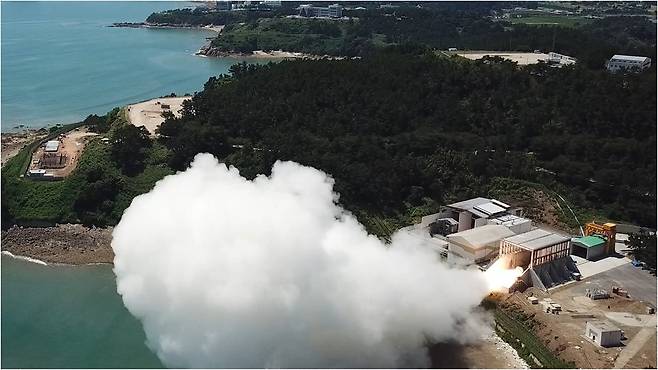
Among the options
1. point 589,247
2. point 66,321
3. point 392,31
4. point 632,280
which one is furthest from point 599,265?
point 392,31

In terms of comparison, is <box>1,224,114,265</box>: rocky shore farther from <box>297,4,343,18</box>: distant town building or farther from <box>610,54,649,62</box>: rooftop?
Result: <box>297,4,343,18</box>: distant town building

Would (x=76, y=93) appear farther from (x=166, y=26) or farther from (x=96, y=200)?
(x=166, y=26)

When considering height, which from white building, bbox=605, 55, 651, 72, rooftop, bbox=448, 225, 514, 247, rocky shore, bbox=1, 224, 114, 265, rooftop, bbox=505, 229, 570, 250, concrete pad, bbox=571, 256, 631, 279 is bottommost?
concrete pad, bbox=571, 256, 631, 279

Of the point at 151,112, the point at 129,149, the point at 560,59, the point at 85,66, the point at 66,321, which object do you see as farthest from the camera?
the point at 85,66

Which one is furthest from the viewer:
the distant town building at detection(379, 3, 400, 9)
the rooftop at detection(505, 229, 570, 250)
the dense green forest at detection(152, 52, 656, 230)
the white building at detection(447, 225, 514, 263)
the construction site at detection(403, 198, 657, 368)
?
the distant town building at detection(379, 3, 400, 9)

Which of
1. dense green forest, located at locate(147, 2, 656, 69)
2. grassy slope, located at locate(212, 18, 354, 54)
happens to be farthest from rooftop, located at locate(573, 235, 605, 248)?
grassy slope, located at locate(212, 18, 354, 54)

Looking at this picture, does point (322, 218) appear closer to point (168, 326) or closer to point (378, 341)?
point (378, 341)
